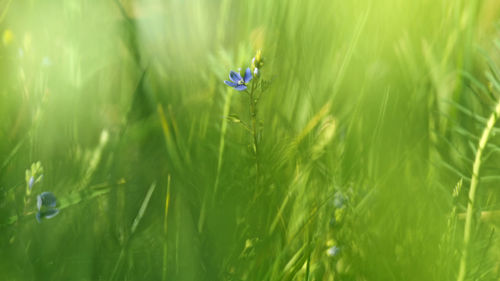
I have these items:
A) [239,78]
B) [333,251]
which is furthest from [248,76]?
[333,251]

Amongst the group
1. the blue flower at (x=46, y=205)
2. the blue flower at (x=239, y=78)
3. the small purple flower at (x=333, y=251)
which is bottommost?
the small purple flower at (x=333, y=251)

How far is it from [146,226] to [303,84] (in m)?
0.32

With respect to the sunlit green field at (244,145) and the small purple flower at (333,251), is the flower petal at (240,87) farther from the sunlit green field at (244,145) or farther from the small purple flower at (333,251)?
the small purple flower at (333,251)

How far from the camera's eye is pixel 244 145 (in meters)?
0.76

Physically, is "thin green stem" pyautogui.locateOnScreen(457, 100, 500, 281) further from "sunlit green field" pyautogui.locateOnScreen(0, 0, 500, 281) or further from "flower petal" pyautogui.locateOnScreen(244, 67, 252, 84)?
"flower petal" pyautogui.locateOnScreen(244, 67, 252, 84)

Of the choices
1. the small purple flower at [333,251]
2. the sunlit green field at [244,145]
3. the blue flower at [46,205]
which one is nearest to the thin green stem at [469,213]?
the sunlit green field at [244,145]

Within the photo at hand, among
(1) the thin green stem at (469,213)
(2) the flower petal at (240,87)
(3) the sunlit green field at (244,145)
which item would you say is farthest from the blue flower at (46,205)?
(1) the thin green stem at (469,213)

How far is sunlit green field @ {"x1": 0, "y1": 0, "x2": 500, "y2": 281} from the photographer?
613 mm

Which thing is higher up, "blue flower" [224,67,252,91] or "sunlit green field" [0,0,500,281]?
"blue flower" [224,67,252,91]

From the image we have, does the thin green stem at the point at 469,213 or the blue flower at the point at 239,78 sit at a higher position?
the blue flower at the point at 239,78

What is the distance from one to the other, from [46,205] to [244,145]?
270mm

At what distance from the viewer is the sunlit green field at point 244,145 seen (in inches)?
24.1

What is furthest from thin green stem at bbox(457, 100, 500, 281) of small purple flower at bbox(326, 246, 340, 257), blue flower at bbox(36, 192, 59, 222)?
blue flower at bbox(36, 192, 59, 222)

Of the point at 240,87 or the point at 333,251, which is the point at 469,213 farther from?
the point at 240,87
